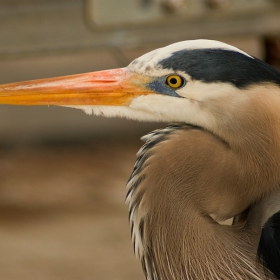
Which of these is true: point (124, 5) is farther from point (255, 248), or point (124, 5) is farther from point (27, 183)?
point (255, 248)

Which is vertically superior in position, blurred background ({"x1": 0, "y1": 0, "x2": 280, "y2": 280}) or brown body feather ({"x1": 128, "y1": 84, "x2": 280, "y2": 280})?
blurred background ({"x1": 0, "y1": 0, "x2": 280, "y2": 280})

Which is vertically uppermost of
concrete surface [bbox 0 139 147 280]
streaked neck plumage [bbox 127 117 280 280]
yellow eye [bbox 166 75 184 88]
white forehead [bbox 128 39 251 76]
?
concrete surface [bbox 0 139 147 280]

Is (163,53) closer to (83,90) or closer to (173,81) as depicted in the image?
(173,81)

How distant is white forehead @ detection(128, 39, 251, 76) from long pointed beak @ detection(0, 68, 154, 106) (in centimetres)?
2

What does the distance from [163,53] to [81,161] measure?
2.72 meters

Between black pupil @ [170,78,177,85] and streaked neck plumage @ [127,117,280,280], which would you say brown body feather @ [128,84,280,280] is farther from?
black pupil @ [170,78,177,85]

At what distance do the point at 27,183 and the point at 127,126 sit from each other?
916mm

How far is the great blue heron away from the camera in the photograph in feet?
4.27

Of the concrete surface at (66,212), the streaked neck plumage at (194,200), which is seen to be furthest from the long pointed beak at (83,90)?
the concrete surface at (66,212)

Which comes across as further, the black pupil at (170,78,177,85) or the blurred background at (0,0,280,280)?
the blurred background at (0,0,280,280)

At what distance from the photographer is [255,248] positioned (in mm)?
1410

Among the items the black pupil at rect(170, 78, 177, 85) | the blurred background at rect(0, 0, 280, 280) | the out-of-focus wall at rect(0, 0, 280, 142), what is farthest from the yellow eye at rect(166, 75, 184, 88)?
the out-of-focus wall at rect(0, 0, 280, 142)

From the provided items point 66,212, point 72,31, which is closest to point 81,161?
point 66,212

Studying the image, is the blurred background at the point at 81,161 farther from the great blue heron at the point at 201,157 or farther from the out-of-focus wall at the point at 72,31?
the great blue heron at the point at 201,157
